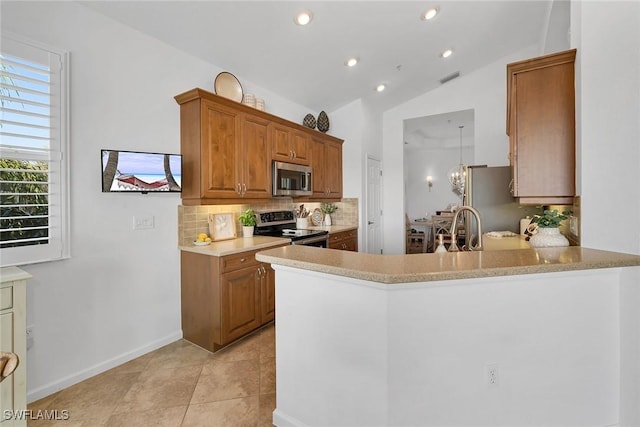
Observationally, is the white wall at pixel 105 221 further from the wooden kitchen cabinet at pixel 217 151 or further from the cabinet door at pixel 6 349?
the cabinet door at pixel 6 349

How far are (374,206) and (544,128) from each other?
11.3 ft

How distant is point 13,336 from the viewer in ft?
5.13

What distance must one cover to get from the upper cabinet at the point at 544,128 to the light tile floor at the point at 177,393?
2198 mm

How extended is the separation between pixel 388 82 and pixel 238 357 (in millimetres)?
4039

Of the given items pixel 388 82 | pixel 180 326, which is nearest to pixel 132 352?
pixel 180 326

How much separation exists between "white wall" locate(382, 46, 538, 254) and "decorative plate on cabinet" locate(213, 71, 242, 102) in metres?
3.11

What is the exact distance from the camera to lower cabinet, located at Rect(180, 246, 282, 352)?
8.34 ft

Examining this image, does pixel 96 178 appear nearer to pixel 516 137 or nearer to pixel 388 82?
pixel 516 137

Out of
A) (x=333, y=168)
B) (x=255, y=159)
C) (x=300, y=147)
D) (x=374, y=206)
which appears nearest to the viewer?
(x=255, y=159)

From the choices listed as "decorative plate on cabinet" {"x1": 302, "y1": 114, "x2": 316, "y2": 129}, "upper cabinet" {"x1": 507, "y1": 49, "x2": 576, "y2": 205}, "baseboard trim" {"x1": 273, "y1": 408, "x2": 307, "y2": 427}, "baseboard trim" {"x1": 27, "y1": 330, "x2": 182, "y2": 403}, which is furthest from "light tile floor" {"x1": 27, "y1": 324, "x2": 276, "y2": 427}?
"decorative plate on cabinet" {"x1": 302, "y1": 114, "x2": 316, "y2": 129}

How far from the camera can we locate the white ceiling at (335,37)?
247cm

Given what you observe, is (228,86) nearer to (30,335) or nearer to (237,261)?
(237,261)

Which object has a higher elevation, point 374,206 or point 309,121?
point 309,121

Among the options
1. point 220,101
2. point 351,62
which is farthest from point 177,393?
point 351,62
